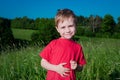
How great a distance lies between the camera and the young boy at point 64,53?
3381 mm

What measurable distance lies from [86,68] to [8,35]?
14.5 m

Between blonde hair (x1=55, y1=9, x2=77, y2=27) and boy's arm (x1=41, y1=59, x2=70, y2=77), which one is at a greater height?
blonde hair (x1=55, y1=9, x2=77, y2=27)

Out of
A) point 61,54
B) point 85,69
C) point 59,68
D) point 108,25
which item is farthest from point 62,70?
point 108,25

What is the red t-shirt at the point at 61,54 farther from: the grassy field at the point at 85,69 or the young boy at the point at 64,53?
the grassy field at the point at 85,69

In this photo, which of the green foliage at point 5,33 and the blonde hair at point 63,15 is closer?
the blonde hair at point 63,15

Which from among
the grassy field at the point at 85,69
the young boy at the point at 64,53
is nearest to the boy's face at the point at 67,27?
the young boy at the point at 64,53

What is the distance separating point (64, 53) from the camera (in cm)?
340

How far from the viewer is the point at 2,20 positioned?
70.8 ft

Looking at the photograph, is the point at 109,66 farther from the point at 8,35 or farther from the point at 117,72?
the point at 8,35

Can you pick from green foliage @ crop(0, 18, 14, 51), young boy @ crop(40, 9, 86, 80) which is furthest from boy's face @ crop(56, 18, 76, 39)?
green foliage @ crop(0, 18, 14, 51)

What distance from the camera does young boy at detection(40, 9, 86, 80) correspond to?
3381mm

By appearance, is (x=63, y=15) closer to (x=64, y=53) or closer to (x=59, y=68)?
(x=64, y=53)

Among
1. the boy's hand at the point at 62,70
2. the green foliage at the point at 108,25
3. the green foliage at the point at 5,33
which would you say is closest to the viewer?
the boy's hand at the point at 62,70

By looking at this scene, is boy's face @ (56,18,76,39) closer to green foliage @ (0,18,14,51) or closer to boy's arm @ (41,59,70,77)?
boy's arm @ (41,59,70,77)
